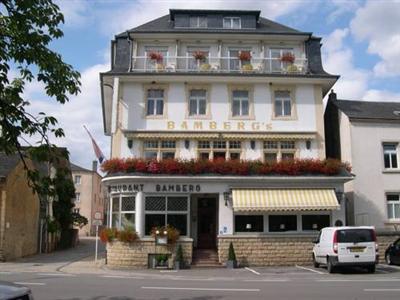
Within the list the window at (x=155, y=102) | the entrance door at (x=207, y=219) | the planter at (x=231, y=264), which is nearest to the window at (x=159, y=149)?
the window at (x=155, y=102)

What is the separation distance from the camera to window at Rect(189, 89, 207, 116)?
3155 cm

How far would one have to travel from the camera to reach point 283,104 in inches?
1252

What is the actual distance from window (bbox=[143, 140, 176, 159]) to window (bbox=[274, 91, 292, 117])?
6.61m

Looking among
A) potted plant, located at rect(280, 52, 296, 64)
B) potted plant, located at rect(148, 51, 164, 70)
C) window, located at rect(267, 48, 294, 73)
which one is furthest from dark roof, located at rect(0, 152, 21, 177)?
potted plant, located at rect(280, 52, 296, 64)

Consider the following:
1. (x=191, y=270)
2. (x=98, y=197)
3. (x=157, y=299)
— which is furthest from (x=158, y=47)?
(x=98, y=197)

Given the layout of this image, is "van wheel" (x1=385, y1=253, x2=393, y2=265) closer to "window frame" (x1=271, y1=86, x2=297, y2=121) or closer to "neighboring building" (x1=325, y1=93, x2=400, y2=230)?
"neighboring building" (x1=325, y1=93, x2=400, y2=230)

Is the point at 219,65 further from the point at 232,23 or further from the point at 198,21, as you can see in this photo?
the point at 198,21

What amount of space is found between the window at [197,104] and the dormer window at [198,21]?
5.14m

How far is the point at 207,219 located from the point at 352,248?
1021cm

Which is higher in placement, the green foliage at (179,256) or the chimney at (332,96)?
the chimney at (332,96)

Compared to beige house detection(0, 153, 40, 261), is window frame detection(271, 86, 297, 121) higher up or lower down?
higher up

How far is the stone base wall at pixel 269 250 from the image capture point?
1070 inches

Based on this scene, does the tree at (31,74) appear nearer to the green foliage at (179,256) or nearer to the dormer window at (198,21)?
the green foliage at (179,256)

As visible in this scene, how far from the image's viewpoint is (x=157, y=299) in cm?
1323
